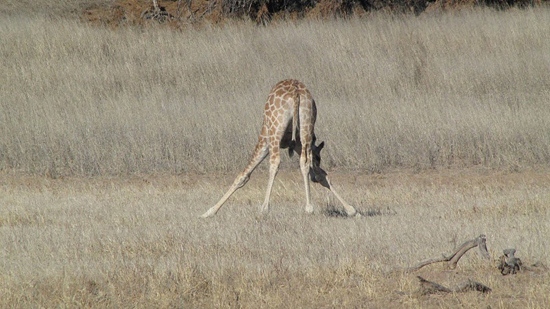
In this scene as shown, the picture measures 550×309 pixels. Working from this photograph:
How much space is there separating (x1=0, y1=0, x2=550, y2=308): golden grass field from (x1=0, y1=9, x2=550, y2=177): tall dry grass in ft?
0.14

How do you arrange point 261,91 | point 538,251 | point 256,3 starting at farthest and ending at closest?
point 256,3, point 261,91, point 538,251

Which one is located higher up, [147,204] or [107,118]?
[107,118]

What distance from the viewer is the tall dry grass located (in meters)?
12.3

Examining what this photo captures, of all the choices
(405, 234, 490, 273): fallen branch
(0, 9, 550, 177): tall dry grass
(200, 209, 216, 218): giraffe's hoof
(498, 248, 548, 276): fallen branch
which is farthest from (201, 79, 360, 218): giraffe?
(0, 9, 550, 177): tall dry grass

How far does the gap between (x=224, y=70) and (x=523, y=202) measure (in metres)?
8.78

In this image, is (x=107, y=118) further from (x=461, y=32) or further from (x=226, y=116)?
(x=461, y=32)

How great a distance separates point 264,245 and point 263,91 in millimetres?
8263

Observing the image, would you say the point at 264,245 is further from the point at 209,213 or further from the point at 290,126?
the point at 290,126

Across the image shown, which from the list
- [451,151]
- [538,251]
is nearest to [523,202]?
[538,251]

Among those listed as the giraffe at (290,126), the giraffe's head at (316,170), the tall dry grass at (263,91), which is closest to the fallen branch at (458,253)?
the giraffe at (290,126)

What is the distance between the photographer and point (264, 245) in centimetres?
713

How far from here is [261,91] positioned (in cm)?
1510

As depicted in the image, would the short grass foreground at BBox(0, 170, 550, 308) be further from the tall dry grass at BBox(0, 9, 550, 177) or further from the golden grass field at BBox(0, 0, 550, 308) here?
the tall dry grass at BBox(0, 9, 550, 177)

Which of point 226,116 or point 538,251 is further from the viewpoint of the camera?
point 226,116
